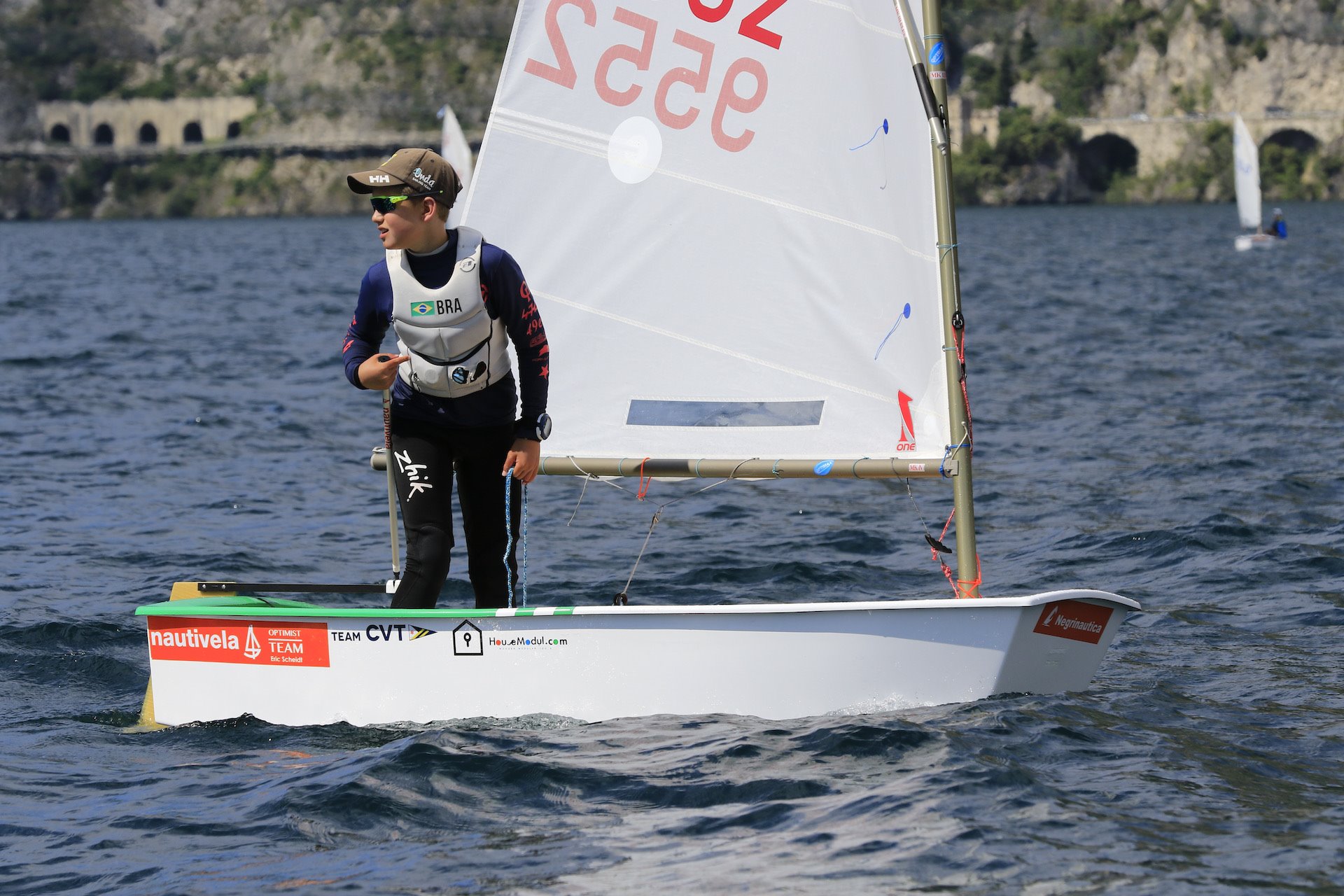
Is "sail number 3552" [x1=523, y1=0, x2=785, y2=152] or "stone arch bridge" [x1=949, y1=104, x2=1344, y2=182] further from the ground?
"stone arch bridge" [x1=949, y1=104, x2=1344, y2=182]

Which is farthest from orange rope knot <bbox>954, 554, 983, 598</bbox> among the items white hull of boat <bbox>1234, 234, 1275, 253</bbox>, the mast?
white hull of boat <bbox>1234, 234, 1275, 253</bbox>

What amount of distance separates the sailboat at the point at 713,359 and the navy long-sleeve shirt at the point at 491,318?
2.13 ft

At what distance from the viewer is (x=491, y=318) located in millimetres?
5785

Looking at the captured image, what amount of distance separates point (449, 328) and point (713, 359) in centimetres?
132

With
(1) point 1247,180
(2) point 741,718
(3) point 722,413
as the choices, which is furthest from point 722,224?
(1) point 1247,180

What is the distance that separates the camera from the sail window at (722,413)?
6.43 metres

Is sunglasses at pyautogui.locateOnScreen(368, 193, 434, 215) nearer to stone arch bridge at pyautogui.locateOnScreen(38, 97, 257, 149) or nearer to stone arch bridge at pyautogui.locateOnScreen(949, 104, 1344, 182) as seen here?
stone arch bridge at pyautogui.locateOnScreen(949, 104, 1344, 182)

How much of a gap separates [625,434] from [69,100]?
513 ft

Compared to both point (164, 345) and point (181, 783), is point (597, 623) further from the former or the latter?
point (164, 345)

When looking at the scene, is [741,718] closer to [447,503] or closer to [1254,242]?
[447,503]

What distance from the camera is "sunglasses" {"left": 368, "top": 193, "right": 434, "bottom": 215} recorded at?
5.58 m

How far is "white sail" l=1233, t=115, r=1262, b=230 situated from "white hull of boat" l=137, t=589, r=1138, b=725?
155ft

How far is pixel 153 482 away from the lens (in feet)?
41.4

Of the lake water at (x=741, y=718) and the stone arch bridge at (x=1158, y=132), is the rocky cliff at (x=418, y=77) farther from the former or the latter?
the lake water at (x=741, y=718)
